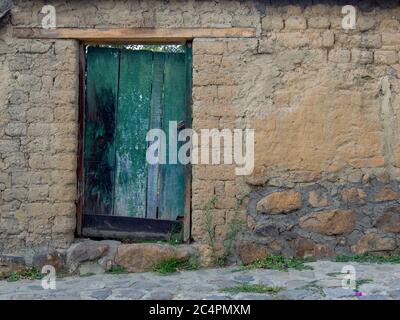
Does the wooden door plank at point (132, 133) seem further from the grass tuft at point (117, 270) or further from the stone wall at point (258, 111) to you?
the grass tuft at point (117, 270)

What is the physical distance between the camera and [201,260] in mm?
4207

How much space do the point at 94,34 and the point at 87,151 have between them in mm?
1060

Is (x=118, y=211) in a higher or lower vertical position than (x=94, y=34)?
lower

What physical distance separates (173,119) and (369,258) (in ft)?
7.02

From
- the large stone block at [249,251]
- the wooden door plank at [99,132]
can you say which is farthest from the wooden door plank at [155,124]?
the large stone block at [249,251]

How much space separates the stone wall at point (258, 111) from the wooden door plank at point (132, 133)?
424 mm

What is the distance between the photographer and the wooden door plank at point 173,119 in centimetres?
452

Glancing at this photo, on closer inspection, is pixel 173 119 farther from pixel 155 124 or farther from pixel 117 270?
pixel 117 270

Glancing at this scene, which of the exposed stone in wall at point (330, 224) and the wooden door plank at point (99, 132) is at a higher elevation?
the wooden door plank at point (99, 132)

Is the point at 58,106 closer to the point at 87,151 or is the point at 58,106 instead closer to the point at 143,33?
the point at 87,151
